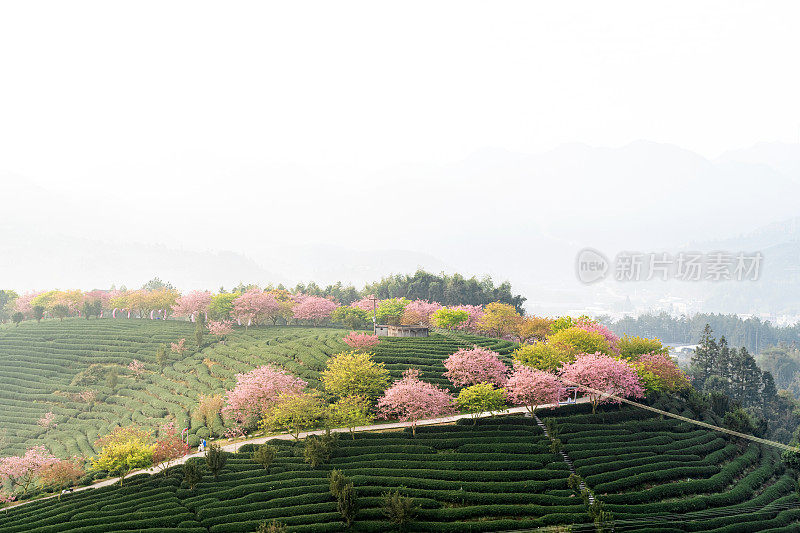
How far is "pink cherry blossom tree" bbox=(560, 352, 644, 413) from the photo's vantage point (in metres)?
51.2

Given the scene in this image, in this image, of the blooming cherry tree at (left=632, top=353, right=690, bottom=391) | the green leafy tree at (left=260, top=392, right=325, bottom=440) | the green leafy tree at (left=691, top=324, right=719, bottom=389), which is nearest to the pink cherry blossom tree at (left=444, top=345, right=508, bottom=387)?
the green leafy tree at (left=260, top=392, right=325, bottom=440)

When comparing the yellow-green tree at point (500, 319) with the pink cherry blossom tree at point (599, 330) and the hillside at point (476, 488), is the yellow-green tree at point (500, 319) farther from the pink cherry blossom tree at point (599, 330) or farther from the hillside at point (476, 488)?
the hillside at point (476, 488)

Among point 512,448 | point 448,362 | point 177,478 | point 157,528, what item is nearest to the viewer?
point 157,528

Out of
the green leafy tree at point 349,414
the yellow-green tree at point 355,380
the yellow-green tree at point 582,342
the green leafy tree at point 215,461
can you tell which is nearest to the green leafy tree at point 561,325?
the yellow-green tree at point 582,342

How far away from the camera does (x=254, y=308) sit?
88.9 m

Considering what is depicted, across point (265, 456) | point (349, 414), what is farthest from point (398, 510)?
point (349, 414)

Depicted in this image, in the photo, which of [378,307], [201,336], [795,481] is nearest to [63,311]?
[201,336]

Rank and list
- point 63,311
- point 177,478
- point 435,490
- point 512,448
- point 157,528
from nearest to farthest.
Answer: point 157,528 < point 435,490 < point 177,478 < point 512,448 < point 63,311

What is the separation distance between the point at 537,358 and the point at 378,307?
4355 centimetres

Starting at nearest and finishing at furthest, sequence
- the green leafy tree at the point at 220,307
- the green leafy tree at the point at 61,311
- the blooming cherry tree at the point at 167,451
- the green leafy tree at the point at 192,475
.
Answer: the green leafy tree at the point at 192,475
the blooming cherry tree at the point at 167,451
the green leafy tree at the point at 61,311
the green leafy tree at the point at 220,307

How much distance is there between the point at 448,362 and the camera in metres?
56.3

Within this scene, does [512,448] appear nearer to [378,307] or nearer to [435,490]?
[435,490]

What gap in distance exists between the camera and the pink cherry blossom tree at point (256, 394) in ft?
161

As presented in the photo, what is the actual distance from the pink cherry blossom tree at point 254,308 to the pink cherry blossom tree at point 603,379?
5644 centimetres
